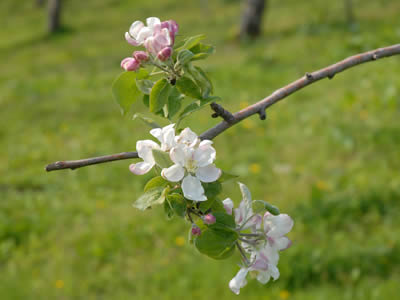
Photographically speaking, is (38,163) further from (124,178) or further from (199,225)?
(199,225)

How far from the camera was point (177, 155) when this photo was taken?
82 centimetres

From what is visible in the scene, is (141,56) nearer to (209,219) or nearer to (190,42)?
(190,42)

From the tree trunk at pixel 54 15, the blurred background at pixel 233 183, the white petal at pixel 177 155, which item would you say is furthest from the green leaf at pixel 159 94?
the tree trunk at pixel 54 15

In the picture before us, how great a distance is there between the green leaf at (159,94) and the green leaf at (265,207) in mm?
251

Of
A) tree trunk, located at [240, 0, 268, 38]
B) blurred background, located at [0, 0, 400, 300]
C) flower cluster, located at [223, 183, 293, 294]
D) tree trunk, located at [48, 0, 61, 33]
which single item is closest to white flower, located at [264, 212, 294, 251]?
flower cluster, located at [223, 183, 293, 294]

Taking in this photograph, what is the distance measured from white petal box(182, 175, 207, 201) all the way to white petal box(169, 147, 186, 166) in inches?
1.1

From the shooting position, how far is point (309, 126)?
4.36 m

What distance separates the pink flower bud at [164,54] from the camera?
0.84 meters

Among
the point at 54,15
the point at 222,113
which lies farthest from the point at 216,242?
the point at 54,15

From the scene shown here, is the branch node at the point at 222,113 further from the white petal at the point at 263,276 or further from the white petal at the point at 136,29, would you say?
the white petal at the point at 263,276

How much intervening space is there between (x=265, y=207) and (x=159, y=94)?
287 mm

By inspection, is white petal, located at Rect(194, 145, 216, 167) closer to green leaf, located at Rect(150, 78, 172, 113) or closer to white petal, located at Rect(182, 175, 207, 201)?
white petal, located at Rect(182, 175, 207, 201)

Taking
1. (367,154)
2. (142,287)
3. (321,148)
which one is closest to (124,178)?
(142,287)

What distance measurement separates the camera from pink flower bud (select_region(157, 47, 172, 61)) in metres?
0.84
